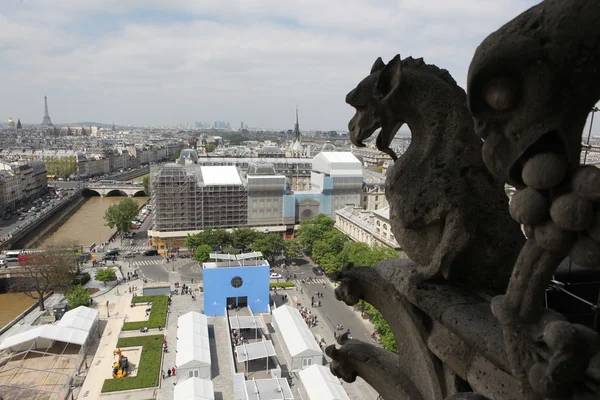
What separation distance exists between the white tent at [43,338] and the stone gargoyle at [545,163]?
23184 mm

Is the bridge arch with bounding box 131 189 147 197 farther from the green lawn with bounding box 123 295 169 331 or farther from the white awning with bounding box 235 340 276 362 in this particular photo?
the white awning with bounding box 235 340 276 362

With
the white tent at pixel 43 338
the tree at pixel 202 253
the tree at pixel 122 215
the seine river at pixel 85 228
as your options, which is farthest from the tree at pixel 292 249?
the seine river at pixel 85 228

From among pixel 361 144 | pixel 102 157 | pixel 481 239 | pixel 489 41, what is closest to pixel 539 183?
pixel 489 41

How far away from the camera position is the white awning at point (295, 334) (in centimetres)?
1995

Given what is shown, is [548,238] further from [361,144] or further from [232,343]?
[232,343]

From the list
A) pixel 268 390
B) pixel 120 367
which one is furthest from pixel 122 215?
pixel 268 390

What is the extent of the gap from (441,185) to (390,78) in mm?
989

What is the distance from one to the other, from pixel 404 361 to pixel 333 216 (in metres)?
44.8

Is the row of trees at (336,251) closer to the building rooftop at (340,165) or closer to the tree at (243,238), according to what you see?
the tree at (243,238)

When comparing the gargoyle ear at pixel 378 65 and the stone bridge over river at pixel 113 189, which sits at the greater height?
the gargoyle ear at pixel 378 65

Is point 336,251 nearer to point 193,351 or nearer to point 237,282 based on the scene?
point 237,282

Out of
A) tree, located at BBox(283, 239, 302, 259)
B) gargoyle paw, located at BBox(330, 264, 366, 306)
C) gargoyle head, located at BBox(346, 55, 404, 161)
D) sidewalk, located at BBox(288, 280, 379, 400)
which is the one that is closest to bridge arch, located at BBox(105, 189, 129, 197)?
tree, located at BBox(283, 239, 302, 259)

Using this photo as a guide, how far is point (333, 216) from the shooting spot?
48.7 m

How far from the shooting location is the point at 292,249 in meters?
38.0
